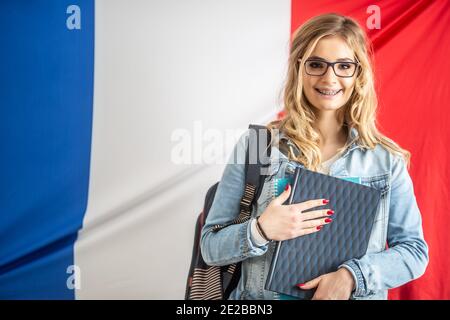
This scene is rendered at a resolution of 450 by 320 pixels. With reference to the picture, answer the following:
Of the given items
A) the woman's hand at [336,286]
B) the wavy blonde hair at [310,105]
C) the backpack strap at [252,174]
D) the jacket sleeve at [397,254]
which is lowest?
the woman's hand at [336,286]

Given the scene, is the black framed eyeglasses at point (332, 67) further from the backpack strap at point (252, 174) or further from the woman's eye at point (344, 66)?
the backpack strap at point (252, 174)

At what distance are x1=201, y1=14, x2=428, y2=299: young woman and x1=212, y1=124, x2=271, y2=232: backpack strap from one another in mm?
13

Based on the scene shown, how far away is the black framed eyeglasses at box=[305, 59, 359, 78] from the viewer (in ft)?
3.56

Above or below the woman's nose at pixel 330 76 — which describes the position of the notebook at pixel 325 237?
below

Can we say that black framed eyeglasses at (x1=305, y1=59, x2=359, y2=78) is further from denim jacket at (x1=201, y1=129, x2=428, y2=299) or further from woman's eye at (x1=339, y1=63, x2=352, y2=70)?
Answer: denim jacket at (x1=201, y1=129, x2=428, y2=299)

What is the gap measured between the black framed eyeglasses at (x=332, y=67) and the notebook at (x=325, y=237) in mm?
258

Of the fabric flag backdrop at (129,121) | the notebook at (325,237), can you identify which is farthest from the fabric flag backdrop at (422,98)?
the notebook at (325,237)

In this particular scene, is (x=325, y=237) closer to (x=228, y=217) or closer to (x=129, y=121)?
(x=228, y=217)

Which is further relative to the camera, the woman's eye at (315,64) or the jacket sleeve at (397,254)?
the woman's eye at (315,64)

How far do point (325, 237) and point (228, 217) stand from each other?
234mm

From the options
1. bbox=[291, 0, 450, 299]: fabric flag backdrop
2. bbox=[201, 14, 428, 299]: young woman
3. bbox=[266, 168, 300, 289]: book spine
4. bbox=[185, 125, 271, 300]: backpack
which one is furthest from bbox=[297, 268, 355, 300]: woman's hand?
bbox=[291, 0, 450, 299]: fabric flag backdrop

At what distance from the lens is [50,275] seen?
179 centimetres

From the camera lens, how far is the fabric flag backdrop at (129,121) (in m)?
1.62
